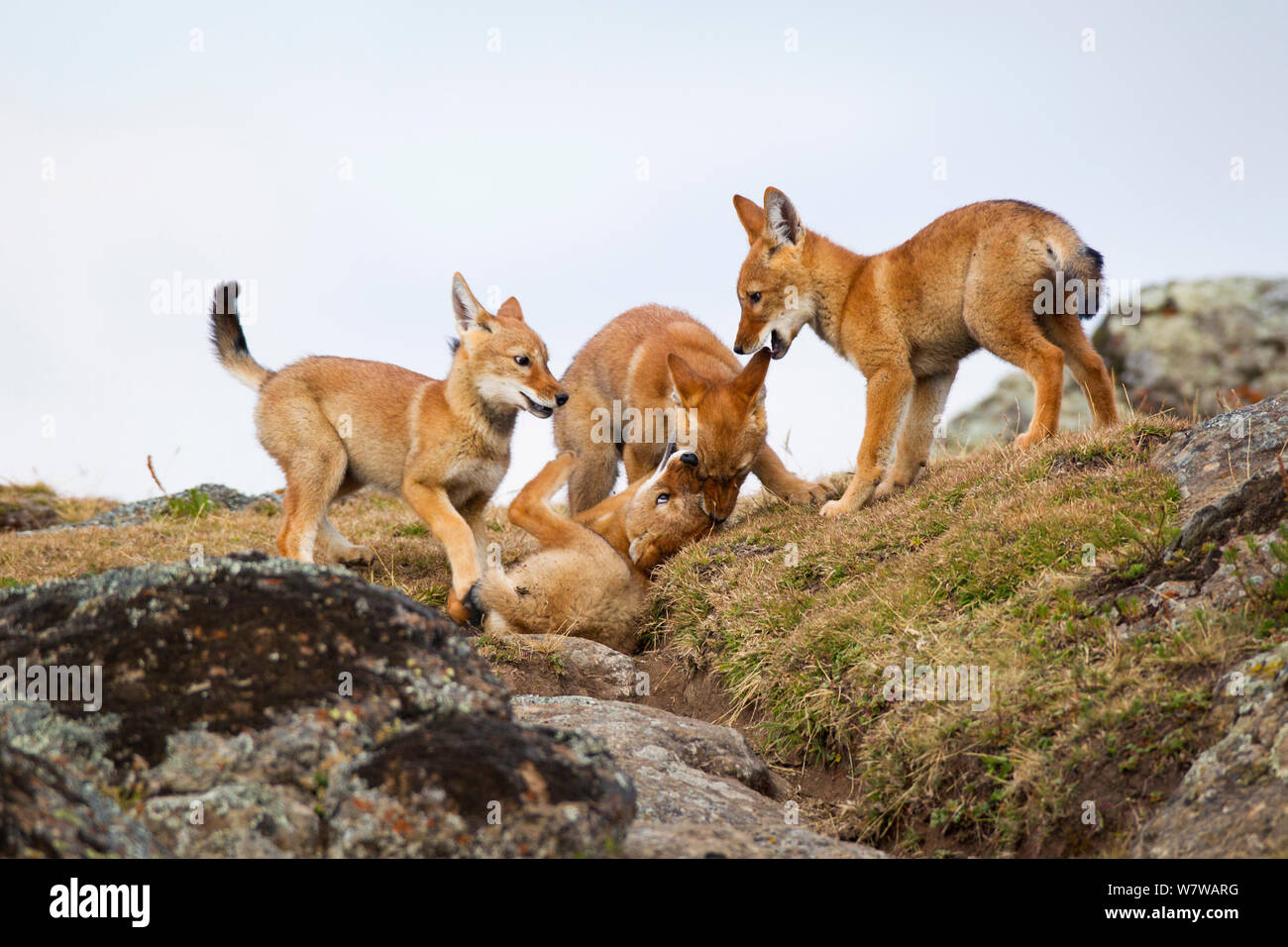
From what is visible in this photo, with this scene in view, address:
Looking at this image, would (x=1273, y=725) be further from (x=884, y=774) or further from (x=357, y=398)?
(x=357, y=398)

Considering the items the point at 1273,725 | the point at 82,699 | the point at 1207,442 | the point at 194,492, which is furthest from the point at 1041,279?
the point at 194,492

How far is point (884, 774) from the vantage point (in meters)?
4.80

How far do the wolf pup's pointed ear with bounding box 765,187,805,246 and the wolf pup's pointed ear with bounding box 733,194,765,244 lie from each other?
0.43ft

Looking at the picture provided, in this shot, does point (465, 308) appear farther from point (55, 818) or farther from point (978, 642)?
point (55, 818)

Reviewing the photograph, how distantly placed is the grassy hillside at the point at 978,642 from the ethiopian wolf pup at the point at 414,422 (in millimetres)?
855

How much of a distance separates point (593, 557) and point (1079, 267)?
3.93 m

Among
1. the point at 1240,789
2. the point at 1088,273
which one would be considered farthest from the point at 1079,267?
the point at 1240,789

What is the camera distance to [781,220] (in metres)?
8.73

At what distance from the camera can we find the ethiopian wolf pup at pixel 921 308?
7402mm

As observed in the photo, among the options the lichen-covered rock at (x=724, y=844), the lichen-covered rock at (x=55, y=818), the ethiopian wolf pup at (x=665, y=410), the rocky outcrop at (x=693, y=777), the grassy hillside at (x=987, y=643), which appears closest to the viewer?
the lichen-covered rock at (x=55, y=818)

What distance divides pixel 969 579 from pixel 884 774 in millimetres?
1438

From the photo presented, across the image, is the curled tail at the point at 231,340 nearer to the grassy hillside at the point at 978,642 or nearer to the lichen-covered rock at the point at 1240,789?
the grassy hillside at the point at 978,642

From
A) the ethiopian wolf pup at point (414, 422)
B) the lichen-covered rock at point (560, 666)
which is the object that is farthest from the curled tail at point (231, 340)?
the lichen-covered rock at point (560, 666)

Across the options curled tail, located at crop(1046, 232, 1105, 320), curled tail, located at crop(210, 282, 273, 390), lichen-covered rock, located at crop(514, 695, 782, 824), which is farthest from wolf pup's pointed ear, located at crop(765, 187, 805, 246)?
lichen-covered rock, located at crop(514, 695, 782, 824)
